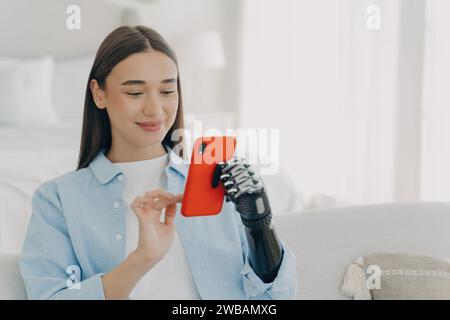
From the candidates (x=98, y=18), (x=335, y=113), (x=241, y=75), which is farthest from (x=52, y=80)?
(x=335, y=113)

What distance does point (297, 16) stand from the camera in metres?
1.30

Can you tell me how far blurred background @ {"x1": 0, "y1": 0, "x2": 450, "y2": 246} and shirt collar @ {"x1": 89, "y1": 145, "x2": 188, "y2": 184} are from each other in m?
0.15

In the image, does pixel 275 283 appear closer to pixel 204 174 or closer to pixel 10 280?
pixel 204 174

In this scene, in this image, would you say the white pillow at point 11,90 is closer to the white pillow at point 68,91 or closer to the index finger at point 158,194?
the white pillow at point 68,91

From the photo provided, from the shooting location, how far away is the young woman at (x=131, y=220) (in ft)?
2.22

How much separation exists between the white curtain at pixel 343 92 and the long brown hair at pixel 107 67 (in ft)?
1.59

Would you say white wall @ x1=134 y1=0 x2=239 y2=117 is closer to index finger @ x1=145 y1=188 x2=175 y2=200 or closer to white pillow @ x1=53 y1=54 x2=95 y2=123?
white pillow @ x1=53 y1=54 x2=95 y2=123

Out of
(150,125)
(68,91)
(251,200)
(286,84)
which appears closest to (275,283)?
(251,200)

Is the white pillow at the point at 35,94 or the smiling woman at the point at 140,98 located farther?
the white pillow at the point at 35,94

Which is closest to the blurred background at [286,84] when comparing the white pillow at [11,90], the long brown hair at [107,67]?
the white pillow at [11,90]

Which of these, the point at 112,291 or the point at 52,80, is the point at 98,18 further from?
the point at 112,291

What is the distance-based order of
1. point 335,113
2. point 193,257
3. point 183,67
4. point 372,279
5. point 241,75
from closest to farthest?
1. point 193,257
2. point 372,279
3. point 183,67
4. point 241,75
5. point 335,113
